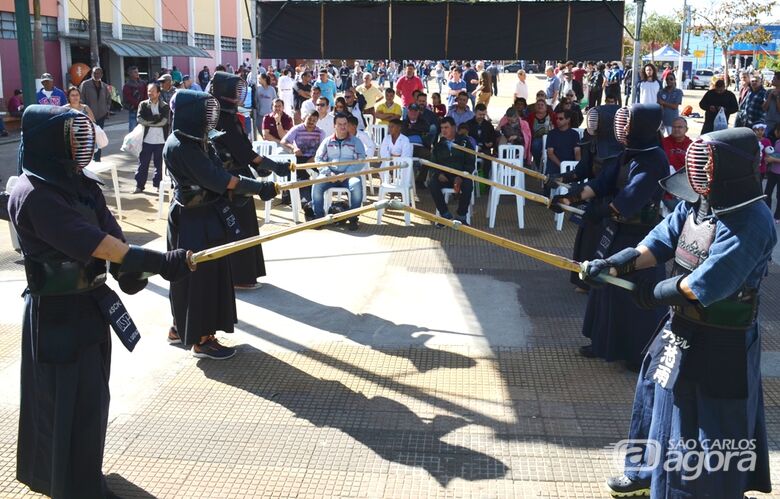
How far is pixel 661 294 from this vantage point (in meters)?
3.49

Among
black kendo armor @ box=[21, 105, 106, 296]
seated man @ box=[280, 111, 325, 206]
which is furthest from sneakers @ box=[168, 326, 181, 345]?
seated man @ box=[280, 111, 325, 206]

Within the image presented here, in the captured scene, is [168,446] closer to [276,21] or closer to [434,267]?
[434,267]

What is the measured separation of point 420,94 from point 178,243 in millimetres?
9239

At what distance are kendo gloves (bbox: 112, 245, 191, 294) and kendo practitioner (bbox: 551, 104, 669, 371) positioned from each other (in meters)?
3.11

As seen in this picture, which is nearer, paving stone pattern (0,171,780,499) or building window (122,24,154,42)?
paving stone pattern (0,171,780,499)

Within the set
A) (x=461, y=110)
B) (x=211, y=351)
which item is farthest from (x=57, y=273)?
(x=461, y=110)

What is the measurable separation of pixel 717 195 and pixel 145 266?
2628mm

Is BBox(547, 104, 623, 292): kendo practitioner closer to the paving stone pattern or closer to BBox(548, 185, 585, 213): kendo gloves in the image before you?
BBox(548, 185, 585, 213): kendo gloves

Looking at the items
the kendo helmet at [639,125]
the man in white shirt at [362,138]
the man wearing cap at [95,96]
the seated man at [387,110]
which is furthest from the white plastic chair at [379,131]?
the kendo helmet at [639,125]

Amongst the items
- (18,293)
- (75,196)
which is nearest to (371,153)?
(18,293)

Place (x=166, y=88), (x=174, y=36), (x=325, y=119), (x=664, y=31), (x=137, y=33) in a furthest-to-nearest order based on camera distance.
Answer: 1. (x=664, y=31)
2. (x=174, y=36)
3. (x=137, y=33)
4. (x=166, y=88)
5. (x=325, y=119)

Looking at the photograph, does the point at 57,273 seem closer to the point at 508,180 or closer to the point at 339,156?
the point at 339,156

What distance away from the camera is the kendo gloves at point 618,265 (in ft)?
13.0

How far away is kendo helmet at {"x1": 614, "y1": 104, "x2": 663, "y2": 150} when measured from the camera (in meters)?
5.50
